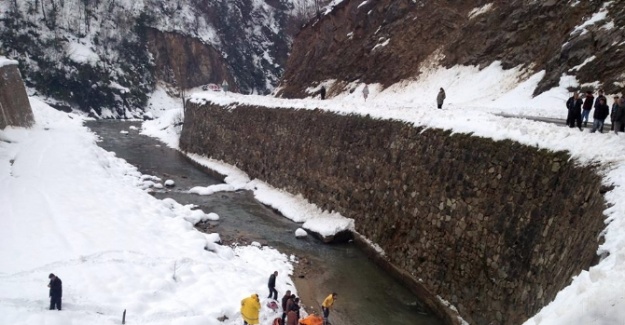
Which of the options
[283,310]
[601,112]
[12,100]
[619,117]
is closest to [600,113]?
[601,112]

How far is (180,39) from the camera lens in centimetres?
10069

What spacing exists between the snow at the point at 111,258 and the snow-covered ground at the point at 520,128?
7000mm

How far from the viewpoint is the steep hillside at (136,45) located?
79875 mm

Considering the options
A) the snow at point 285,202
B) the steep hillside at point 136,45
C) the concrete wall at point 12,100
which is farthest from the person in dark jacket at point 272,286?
the steep hillside at point 136,45

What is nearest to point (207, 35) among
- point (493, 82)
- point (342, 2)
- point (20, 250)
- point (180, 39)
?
point (180, 39)

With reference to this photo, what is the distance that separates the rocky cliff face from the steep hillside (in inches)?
1906

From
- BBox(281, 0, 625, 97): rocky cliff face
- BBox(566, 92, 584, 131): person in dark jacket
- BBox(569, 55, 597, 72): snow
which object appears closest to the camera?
BBox(566, 92, 584, 131): person in dark jacket

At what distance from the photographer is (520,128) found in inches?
509

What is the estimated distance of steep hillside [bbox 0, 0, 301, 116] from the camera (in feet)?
262

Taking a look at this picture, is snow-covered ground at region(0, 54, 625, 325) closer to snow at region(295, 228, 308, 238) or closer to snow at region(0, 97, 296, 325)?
snow at region(0, 97, 296, 325)

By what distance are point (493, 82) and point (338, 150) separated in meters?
12.4

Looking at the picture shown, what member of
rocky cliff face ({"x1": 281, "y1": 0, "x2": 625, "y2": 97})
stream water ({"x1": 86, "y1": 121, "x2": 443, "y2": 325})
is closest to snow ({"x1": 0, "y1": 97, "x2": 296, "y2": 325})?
stream water ({"x1": 86, "y1": 121, "x2": 443, "y2": 325})

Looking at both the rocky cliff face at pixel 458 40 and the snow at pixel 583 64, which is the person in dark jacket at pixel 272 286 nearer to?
the rocky cliff face at pixel 458 40

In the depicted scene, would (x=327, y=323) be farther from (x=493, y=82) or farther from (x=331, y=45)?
(x=331, y=45)
